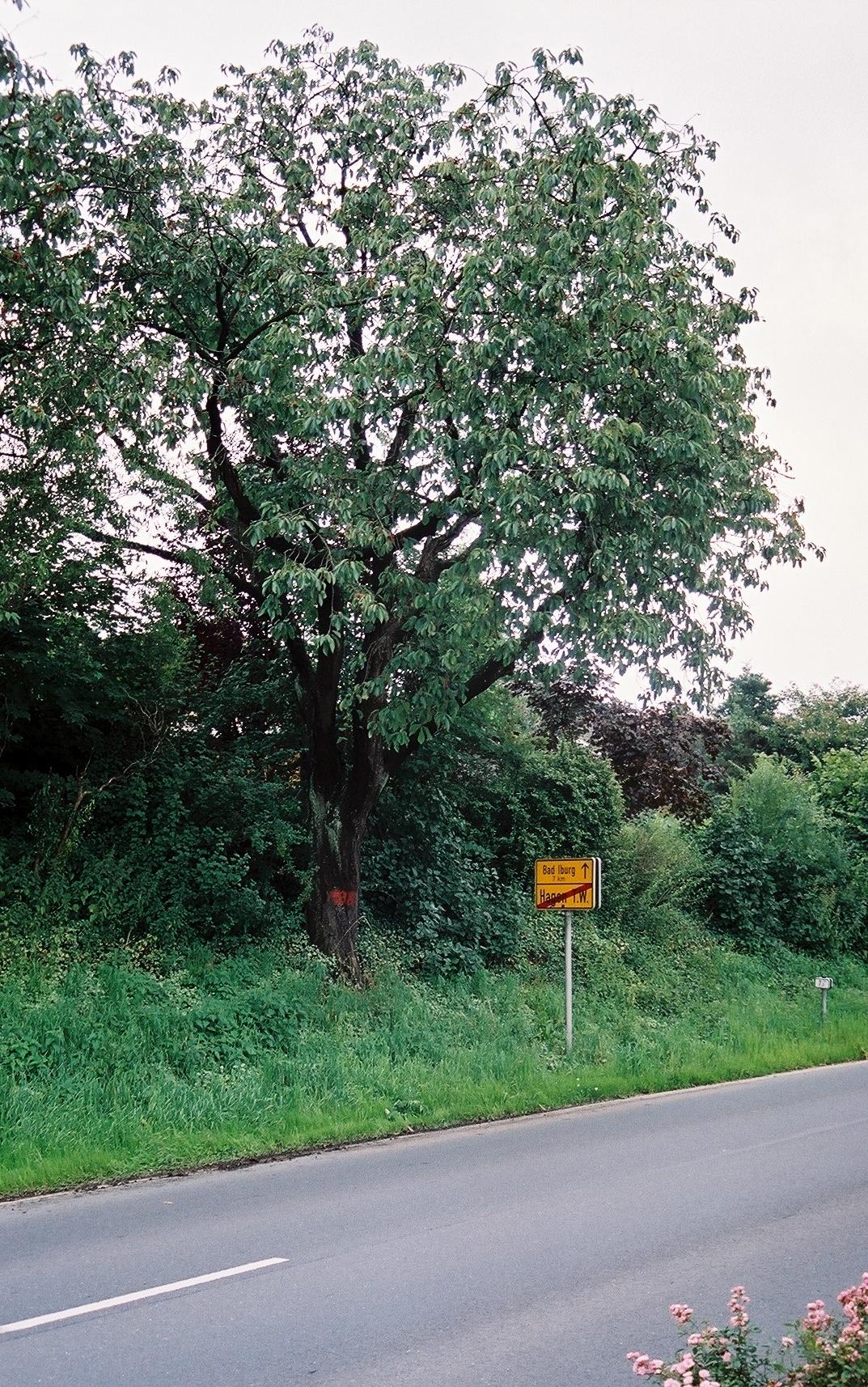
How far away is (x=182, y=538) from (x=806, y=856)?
52.3 ft

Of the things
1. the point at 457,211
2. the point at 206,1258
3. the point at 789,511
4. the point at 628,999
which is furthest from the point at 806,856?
the point at 206,1258

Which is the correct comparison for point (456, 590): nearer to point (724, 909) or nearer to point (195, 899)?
point (195, 899)

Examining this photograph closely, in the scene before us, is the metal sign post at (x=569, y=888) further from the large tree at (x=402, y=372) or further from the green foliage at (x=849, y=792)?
the green foliage at (x=849, y=792)

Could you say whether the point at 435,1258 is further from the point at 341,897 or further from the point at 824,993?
the point at 824,993

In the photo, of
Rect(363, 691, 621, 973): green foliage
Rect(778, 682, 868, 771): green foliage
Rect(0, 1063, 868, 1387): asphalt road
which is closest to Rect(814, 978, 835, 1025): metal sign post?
Rect(363, 691, 621, 973): green foliage

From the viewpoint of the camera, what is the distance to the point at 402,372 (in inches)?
539

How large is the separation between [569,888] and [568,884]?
51 mm

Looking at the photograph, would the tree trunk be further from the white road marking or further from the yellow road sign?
the white road marking

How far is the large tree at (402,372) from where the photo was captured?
13656 mm

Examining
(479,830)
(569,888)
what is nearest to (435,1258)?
(569,888)

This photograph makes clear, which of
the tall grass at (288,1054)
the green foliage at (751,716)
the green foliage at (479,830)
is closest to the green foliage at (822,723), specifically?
the green foliage at (751,716)

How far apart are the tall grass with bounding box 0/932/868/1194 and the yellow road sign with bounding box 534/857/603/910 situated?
1742 millimetres

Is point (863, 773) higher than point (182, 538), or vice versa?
point (182, 538)

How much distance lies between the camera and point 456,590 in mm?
13688
